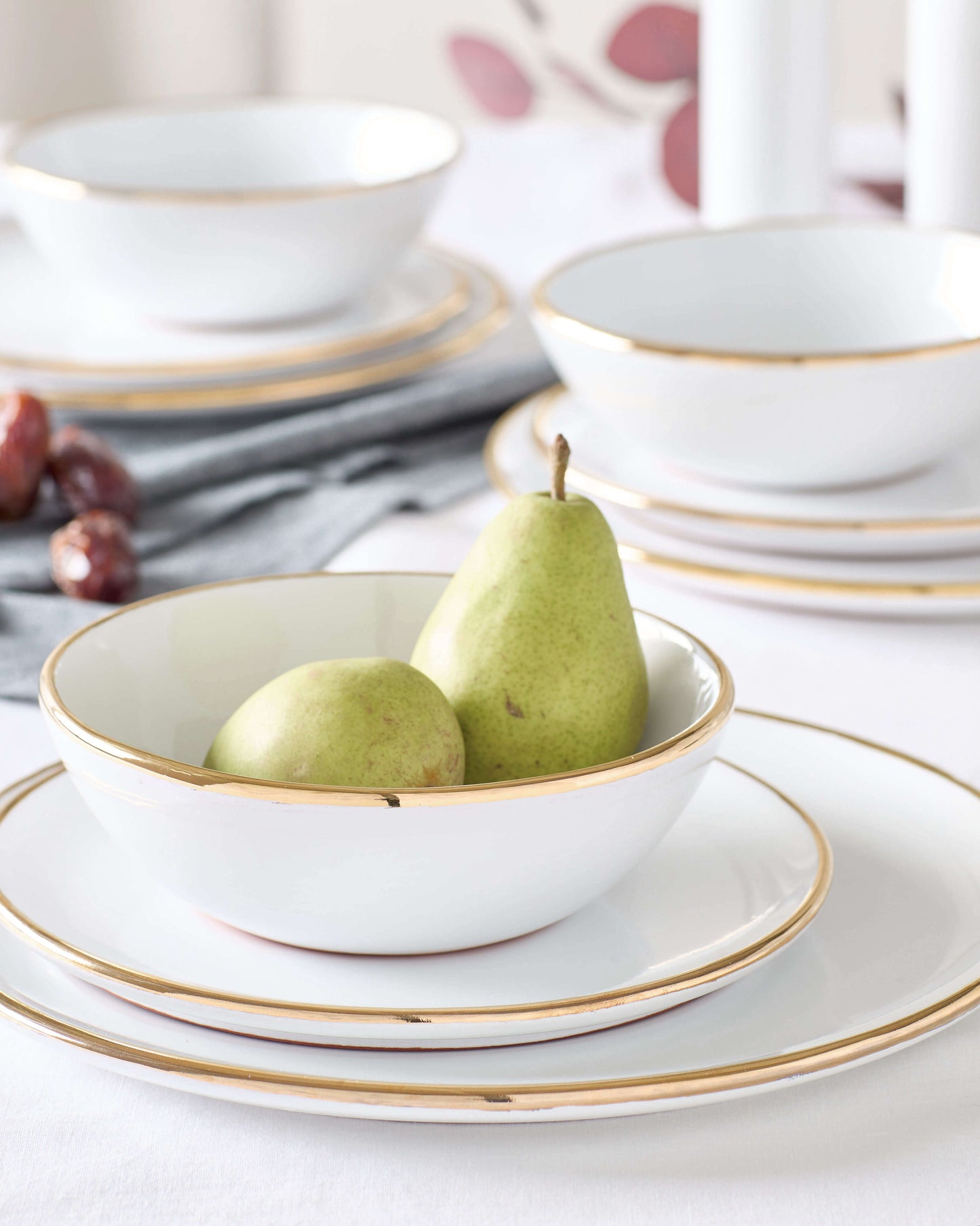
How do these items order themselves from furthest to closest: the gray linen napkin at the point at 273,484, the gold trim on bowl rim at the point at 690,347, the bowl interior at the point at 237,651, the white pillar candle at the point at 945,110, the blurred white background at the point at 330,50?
the blurred white background at the point at 330,50 < the white pillar candle at the point at 945,110 < the gray linen napkin at the point at 273,484 < the gold trim on bowl rim at the point at 690,347 < the bowl interior at the point at 237,651

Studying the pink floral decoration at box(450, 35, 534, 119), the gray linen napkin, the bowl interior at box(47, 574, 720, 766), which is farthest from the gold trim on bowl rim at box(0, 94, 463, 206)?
the pink floral decoration at box(450, 35, 534, 119)

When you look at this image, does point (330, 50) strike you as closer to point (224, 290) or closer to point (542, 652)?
point (224, 290)

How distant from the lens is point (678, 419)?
23.4 inches

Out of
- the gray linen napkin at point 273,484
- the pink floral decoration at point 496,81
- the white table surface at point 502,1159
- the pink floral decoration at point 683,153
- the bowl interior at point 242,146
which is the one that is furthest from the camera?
the pink floral decoration at point 496,81

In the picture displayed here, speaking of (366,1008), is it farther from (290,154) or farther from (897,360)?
(290,154)

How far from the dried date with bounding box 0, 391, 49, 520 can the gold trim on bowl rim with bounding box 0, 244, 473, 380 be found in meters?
0.09

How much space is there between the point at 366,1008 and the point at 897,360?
339 mm

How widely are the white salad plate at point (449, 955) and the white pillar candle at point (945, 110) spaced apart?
0.49 metres

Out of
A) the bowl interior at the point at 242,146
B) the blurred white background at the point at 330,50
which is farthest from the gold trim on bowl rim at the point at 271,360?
the blurred white background at the point at 330,50

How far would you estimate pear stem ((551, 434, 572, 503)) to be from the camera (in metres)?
0.41

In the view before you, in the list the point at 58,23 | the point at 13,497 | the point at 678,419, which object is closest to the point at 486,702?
the point at 678,419

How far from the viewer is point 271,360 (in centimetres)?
83

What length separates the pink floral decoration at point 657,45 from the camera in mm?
1167

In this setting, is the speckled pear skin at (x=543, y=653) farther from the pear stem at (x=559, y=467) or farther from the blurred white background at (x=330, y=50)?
the blurred white background at (x=330, y=50)
